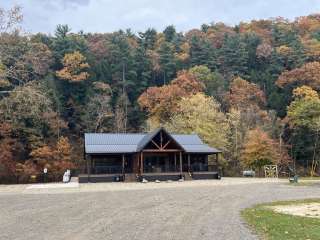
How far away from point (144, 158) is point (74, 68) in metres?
24.2

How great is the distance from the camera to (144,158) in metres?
33.2

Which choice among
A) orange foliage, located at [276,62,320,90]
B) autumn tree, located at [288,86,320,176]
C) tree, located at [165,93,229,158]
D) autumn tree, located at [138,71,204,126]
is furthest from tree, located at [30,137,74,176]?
orange foliage, located at [276,62,320,90]

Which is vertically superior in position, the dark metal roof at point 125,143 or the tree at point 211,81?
the tree at point 211,81

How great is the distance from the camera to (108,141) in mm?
33688

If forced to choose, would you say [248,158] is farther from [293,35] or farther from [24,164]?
[293,35]

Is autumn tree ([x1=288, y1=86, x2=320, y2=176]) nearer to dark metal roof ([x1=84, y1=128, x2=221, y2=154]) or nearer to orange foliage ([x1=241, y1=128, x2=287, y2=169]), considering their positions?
orange foliage ([x1=241, y1=128, x2=287, y2=169])

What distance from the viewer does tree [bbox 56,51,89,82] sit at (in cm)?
5194

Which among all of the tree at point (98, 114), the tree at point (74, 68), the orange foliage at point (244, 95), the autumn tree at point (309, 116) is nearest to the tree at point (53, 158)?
the tree at point (98, 114)

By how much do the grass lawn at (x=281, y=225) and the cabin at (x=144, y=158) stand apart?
777 inches

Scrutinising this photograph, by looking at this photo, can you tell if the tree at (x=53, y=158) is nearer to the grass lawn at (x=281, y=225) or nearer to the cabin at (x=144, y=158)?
the cabin at (x=144, y=158)

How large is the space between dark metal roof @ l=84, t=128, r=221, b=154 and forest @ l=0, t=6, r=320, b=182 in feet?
17.3

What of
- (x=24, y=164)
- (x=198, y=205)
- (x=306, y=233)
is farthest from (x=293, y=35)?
→ (x=306, y=233)

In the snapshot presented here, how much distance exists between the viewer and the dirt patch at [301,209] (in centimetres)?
1170

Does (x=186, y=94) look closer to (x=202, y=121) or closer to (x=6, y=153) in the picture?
(x=202, y=121)
